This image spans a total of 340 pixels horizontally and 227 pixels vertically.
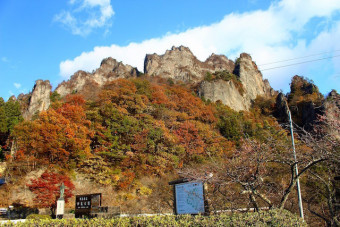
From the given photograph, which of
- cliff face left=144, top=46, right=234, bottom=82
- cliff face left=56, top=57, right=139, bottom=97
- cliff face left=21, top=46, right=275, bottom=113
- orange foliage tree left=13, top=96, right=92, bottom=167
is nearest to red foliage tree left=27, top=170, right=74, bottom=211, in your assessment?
orange foliage tree left=13, top=96, right=92, bottom=167

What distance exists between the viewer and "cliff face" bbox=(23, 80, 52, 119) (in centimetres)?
3891

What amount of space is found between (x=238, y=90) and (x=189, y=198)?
152 ft

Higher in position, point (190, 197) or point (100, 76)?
point (100, 76)

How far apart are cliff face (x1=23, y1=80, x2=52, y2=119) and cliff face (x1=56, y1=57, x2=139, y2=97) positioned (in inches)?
256

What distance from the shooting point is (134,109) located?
26359 millimetres

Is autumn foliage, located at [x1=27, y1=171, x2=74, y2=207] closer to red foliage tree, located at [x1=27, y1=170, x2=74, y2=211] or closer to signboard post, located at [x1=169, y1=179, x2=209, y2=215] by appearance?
red foliage tree, located at [x1=27, y1=170, x2=74, y2=211]

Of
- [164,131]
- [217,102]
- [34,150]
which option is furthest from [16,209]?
[217,102]

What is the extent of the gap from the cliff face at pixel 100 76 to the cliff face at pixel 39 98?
6511 mm

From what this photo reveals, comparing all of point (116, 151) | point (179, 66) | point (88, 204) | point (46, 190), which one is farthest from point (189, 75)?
point (88, 204)

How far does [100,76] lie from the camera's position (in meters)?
57.6

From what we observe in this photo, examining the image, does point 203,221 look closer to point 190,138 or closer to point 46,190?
point 46,190

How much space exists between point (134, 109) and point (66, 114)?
633 cm

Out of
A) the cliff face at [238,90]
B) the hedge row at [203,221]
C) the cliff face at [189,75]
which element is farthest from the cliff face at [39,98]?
the hedge row at [203,221]

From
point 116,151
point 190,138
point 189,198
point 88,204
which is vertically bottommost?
point 88,204
